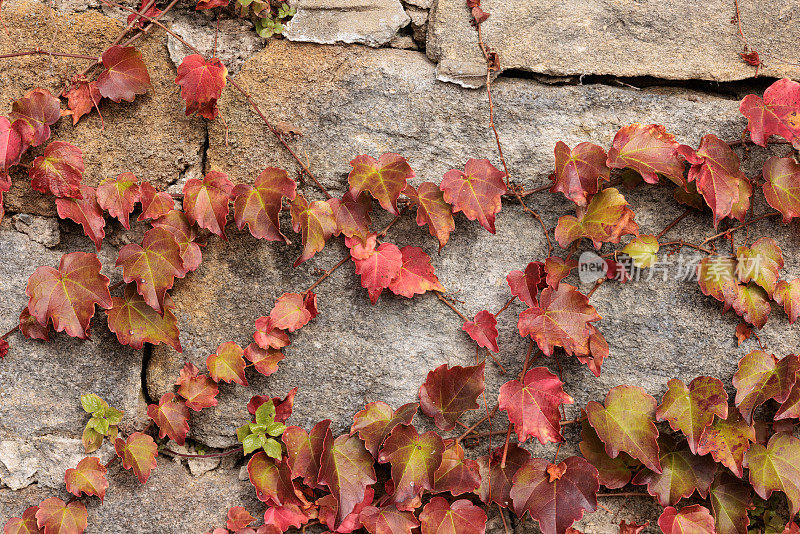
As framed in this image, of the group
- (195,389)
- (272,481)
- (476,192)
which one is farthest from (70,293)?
(476,192)

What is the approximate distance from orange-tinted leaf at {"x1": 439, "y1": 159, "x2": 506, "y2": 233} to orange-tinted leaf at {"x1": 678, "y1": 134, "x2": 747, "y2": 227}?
532 millimetres

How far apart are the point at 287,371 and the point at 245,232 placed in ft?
1.47

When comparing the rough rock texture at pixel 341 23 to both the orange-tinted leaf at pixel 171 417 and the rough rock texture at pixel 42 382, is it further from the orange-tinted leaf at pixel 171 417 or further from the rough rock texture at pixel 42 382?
the orange-tinted leaf at pixel 171 417

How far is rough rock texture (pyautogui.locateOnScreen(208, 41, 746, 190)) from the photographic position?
5.47 ft

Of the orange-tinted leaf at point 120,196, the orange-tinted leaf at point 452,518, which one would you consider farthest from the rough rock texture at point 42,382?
the orange-tinted leaf at point 452,518

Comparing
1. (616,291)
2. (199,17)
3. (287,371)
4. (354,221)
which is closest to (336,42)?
(199,17)

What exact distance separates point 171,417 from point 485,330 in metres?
0.96

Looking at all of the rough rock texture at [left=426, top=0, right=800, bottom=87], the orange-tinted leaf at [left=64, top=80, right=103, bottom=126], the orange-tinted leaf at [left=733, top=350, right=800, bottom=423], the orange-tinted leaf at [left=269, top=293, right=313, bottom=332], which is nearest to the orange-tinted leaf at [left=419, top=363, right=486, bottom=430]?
the orange-tinted leaf at [left=269, top=293, right=313, bottom=332]

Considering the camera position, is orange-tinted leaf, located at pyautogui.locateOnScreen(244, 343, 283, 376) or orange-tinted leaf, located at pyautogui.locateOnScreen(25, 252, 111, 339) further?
orange-tinted leaf, located at pyautogui.locateOnScreen(244, 343, 283, 376)

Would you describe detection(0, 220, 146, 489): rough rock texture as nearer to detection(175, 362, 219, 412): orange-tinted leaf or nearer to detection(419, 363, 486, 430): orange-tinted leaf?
detection(175, 362, 219, 412): orange-tinted leaf

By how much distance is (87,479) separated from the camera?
1.57m

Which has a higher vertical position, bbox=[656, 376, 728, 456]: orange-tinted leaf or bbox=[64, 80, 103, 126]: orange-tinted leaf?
bbox=[64, 80, 103, 126]: orange-tinted leaf

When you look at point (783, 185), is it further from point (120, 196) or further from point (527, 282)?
point (120, 196)

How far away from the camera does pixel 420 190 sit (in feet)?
5.27
